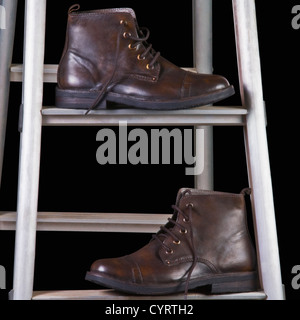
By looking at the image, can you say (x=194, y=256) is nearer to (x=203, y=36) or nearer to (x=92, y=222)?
(x=92, y=222)

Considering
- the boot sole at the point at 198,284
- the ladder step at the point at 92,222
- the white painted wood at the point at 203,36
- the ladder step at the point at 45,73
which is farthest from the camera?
the white painted wood at the point at 203,36

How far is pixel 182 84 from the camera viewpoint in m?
2.42

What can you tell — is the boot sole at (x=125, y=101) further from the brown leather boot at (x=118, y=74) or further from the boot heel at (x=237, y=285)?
the boot heel at (x=237, y=285)

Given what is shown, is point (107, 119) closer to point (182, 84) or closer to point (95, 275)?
point (182, 84)

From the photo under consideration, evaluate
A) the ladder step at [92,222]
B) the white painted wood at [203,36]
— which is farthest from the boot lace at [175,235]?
Answer: the white painted wood at [203,36]

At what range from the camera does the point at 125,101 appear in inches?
95.0

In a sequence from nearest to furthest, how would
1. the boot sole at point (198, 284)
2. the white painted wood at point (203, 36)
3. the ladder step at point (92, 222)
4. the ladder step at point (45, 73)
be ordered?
the boot sole at point (198, 284) → the ladder step at point (92, 222) → the ladder step at point (45, 73) → the white painted wood at point (203, 36)

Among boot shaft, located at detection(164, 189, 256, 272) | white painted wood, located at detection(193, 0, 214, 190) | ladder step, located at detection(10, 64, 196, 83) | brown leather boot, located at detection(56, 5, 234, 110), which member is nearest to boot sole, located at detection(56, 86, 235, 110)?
brown leather boot, located at detection(56, 5, 234, 110)

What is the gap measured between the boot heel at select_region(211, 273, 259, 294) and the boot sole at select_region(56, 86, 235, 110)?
0.45 meters

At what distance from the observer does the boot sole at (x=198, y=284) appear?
2334mm

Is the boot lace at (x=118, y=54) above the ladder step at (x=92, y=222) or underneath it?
above

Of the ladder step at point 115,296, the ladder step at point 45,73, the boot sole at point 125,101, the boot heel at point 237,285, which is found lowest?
the ladder step at point 115,296

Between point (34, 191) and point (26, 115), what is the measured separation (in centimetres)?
19
